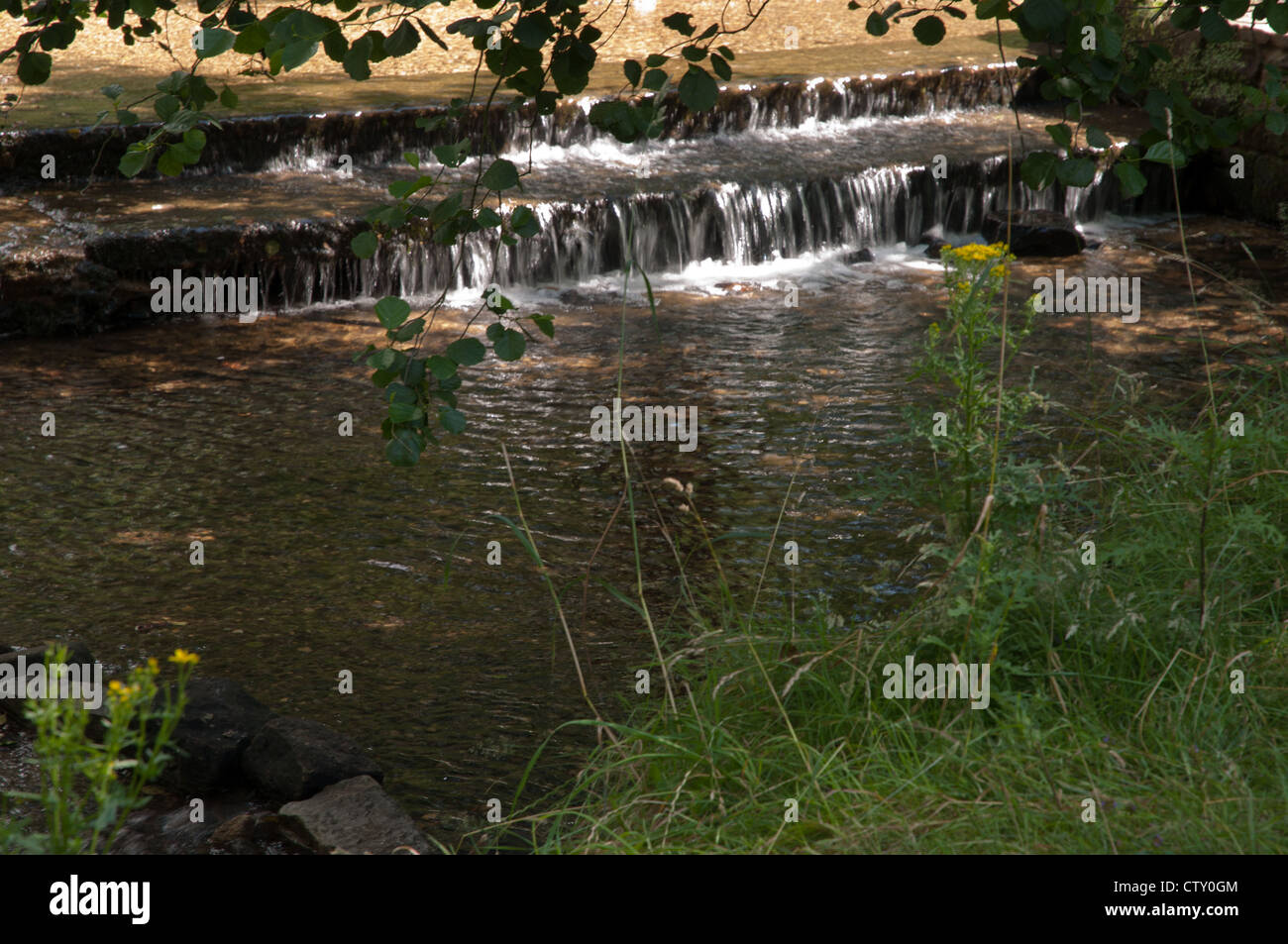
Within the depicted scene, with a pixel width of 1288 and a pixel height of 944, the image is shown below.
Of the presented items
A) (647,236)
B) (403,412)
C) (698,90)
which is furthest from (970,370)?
(647,236)

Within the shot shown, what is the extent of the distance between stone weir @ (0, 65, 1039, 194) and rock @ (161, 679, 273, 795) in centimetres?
474

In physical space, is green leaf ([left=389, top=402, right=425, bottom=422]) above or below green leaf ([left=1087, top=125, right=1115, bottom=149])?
below

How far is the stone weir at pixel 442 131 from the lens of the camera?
1052cm

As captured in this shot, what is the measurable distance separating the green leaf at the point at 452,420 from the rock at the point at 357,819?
56.2 inches

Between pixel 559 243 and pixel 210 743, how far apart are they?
7.24 m

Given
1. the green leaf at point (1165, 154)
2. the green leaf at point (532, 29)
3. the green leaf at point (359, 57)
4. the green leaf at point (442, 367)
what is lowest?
the green leaf at point (442, 367)

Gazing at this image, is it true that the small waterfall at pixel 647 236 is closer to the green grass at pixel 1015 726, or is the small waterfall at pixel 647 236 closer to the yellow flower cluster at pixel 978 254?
the yellow flower cluster at pixel 978 254

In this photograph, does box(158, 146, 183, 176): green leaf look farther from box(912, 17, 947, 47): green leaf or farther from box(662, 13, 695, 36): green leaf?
box(912, 17, 947, 47): green leaf

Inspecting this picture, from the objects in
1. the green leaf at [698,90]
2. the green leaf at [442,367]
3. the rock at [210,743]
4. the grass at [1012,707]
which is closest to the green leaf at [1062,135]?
the grass at [1012,707]

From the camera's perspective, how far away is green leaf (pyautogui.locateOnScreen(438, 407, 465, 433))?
110 inches

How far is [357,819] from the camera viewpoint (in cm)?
382

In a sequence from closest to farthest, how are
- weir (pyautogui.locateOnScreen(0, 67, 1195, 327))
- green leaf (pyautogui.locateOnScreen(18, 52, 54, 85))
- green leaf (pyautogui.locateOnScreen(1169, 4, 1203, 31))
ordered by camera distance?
green leaf (pyautogui.locateOnScreen(1169, 4, 1203, 31)) → green leaf (pyautogui.locateOnScreen(18, 52, 54, 85)) → weir (pyautogui.locateOnScreen(0, 67, 1195, 327))

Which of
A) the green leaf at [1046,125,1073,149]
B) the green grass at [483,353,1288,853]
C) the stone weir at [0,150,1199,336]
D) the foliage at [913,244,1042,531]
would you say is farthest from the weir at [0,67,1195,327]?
the green leaf at [1046,125,1073,149]
